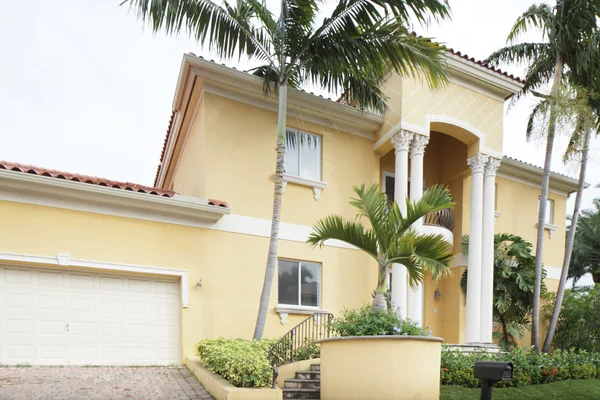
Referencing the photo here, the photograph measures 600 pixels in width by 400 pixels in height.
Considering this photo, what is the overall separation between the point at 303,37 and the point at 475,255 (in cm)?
773

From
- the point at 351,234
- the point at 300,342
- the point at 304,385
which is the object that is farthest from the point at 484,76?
the point at 304,385

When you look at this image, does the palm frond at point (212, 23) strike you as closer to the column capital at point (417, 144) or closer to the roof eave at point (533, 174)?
the column capital at point (417, 144)

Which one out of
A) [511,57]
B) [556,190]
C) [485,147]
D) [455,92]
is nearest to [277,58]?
[455,92]

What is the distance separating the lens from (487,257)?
1498 centimetres

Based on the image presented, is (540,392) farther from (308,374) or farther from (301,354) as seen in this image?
(301,354)

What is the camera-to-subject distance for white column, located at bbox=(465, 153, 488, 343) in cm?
1442

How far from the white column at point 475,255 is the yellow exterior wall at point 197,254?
124 inches

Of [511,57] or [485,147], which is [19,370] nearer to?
[485,147]

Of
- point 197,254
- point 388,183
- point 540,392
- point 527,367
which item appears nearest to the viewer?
point 540,392

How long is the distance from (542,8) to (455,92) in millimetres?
4432

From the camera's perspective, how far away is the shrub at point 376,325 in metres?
9.14

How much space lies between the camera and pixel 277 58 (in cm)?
1168

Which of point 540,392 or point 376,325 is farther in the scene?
point 540,392

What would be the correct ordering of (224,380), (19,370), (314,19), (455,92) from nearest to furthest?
(224,380)
(19,370)
(314,19)
(455,92)
